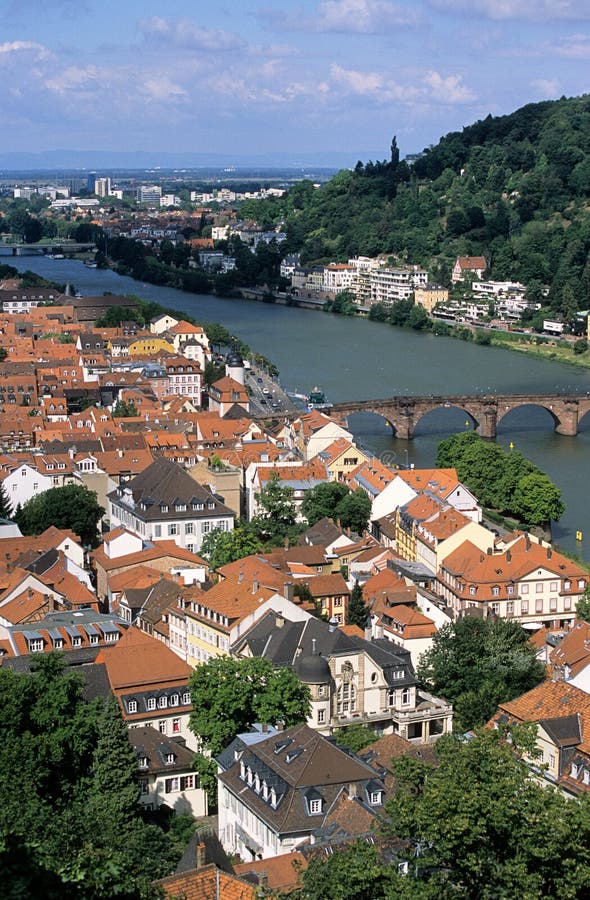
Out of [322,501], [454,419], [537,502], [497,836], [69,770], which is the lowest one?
[454,419]

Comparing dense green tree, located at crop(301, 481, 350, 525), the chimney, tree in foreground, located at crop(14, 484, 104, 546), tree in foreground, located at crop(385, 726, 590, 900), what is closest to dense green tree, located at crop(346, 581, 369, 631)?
dense green tree, located at crop(301, 481, 350, 525)

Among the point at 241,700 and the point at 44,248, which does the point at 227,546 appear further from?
the point at 44,248

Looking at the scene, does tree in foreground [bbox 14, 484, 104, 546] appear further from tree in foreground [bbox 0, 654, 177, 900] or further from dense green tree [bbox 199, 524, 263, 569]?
tree in foreground [bbox 0, 654, 177, 900]

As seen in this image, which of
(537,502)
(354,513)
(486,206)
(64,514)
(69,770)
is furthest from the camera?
(486,206)

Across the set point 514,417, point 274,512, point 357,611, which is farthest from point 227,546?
point 514,417

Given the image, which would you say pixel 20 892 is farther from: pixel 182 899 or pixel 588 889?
pixel 588 889

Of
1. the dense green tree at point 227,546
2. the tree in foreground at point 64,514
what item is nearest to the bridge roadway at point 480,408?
the tree in foreground at point 64,514

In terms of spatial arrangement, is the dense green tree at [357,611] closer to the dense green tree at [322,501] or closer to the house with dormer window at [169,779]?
the house with dormer window at [169,779]
